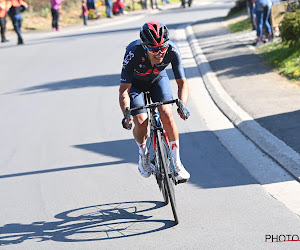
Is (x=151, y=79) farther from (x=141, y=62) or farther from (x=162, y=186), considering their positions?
(x=162, y=186)

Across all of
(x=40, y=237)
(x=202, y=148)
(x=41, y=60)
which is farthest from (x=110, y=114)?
(x=41, y=60)

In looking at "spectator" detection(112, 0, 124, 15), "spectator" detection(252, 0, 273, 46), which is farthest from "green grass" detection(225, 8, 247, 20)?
"spectator" detection(112, 0, 124, 15)

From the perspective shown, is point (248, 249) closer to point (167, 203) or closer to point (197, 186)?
point (167, 203)

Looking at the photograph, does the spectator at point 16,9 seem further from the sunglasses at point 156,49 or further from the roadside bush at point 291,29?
the sunglasses at point 156,49

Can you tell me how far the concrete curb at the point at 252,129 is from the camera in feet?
27.3

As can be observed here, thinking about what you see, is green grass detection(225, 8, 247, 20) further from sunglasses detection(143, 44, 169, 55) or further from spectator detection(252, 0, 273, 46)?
sunglasses detection(143, 44, 169, 55)

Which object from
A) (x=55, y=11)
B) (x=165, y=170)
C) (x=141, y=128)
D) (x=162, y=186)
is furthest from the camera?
(x=55, y=11)

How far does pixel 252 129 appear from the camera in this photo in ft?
33.3

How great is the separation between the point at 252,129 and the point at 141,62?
336 cm

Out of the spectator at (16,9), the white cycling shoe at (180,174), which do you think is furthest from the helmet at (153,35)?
the spectator at (16,9)

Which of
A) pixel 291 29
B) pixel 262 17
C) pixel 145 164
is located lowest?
pixel 262 17

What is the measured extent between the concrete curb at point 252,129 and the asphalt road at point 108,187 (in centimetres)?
20

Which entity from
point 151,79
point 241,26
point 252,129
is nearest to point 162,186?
point 151,79

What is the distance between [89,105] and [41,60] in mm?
9540
